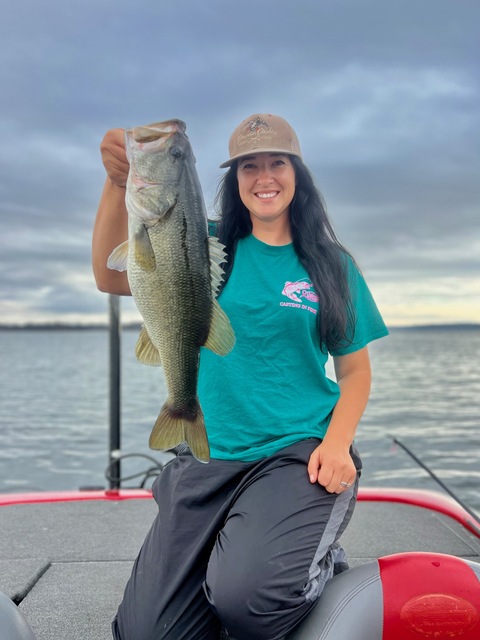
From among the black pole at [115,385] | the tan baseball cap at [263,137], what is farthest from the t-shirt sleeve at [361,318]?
the black pole at [115,385]

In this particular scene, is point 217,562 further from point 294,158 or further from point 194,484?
point 294,158

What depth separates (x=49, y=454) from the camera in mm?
11211

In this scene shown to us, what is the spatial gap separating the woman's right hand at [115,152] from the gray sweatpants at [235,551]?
1106 mm

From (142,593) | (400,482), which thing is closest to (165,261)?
(142,593)

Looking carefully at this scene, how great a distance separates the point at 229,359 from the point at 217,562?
0.72 metres

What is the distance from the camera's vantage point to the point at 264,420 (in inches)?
98.6

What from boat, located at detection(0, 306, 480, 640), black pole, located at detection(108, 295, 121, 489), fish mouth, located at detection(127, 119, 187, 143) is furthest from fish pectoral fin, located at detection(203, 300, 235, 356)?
black pole, located at detection(108, 295, 121, 489)

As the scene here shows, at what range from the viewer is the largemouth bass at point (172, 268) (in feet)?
6.72

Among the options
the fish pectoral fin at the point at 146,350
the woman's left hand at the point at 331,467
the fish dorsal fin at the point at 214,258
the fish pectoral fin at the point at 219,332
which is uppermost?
the fish dorsal fin at the point at 214,258

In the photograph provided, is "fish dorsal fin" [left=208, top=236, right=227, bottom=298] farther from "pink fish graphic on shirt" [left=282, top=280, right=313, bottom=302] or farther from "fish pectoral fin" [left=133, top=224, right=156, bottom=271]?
"pink fish graphic on shirt" [left=282, top=280, right=313, bottom=302]

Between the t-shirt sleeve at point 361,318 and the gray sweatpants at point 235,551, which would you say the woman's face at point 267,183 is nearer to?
the t-shirt sleeve at point 361,318

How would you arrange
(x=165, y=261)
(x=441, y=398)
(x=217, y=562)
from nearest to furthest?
(x=165, y=261) → (x=217, y=562) → (x=441, y=398)

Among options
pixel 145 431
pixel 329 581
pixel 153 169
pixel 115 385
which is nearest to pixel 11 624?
pixel 329 581

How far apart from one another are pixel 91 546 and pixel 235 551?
63.6 inches
